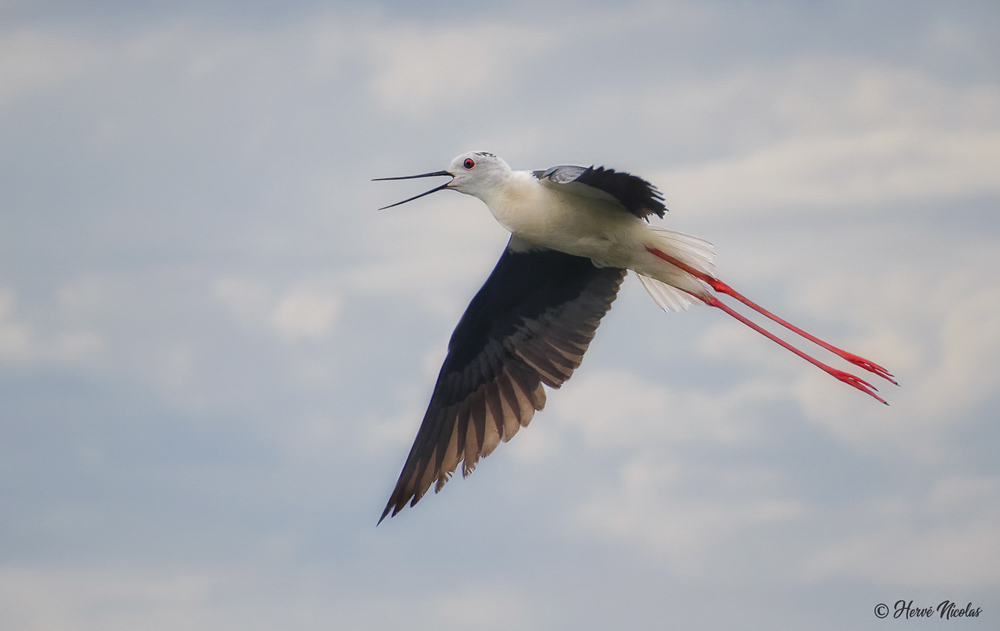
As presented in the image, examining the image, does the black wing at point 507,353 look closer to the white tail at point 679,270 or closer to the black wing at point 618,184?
the white tail at point 679,270

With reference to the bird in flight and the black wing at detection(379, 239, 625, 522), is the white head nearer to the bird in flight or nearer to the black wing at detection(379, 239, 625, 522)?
the bird in flight

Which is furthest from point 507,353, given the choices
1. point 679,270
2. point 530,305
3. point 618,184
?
point 618,184

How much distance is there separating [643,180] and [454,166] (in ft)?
7.48

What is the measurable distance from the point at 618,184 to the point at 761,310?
2447 millimetres

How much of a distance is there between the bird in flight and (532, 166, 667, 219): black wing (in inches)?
12.9

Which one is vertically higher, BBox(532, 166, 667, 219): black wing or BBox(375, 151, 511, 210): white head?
BBox(375, 151, 511, 210): white head

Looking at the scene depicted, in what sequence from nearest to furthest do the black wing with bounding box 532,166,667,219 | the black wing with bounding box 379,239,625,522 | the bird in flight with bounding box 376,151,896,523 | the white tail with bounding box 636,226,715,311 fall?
the black wing with bounding box 532,166,667,219, the bird in flight with bounding box 376,151,896,523, the white tail with bounding box 636,226,715,311, the black wing with bounding box 379,239,625,522

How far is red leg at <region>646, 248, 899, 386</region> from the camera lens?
10.2 metres

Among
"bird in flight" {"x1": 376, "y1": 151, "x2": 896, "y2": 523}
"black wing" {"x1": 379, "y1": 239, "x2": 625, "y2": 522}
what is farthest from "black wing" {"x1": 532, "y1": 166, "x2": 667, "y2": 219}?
"black wing" {"x1": 379, "y1": 239, "x2": 625, "y2": 522}

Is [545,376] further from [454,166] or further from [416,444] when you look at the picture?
[454,166]

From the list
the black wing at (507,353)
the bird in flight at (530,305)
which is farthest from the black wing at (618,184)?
the black wing at (507,353)

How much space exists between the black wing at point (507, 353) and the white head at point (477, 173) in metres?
1.11

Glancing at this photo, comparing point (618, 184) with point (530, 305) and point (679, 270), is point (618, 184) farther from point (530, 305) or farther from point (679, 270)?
point (530, 305)

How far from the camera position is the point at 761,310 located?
34.6 ft
